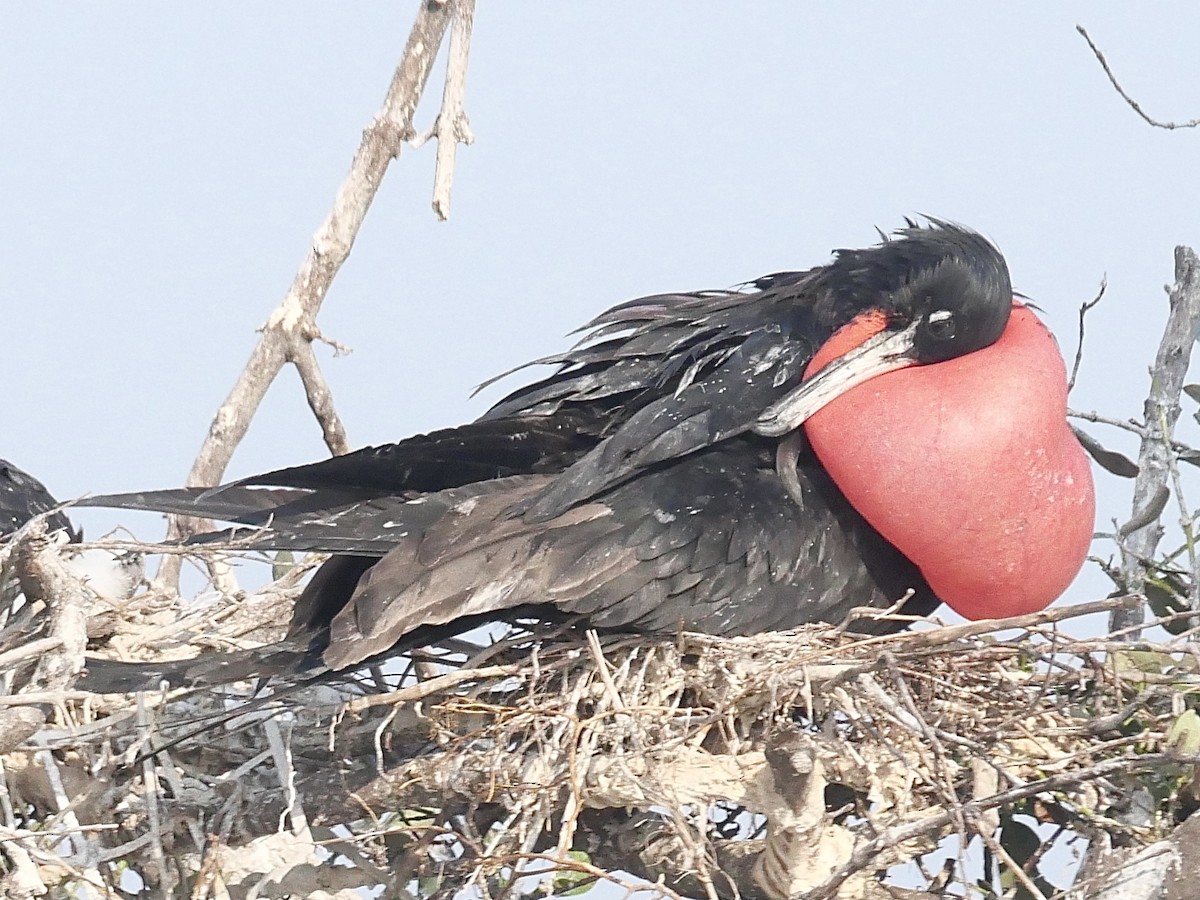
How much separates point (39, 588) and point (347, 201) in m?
0.97

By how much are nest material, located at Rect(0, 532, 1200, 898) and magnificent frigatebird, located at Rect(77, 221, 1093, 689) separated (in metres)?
0.08

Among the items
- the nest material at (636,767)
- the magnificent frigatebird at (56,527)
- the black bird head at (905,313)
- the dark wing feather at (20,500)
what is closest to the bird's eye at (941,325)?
the black bird head at (905,313)

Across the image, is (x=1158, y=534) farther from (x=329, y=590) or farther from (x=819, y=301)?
(x=329, y=590)

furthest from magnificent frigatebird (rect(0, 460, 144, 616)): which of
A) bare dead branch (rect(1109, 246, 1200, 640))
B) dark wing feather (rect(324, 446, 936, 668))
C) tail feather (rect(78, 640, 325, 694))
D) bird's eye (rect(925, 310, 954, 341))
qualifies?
bare dead branch (rect(1109, 246, 1200, 640))

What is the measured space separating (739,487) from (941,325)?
0.33 meters

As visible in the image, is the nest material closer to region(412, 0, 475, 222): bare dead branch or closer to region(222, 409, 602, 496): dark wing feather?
region(222, 409, 602, 496): dark wing feather

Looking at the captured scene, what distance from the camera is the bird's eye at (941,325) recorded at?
229 centimetres

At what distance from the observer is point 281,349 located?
276 cm

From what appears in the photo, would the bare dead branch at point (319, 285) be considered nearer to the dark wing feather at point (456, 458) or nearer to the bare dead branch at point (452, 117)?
the bare dead branch at point (452, 117)

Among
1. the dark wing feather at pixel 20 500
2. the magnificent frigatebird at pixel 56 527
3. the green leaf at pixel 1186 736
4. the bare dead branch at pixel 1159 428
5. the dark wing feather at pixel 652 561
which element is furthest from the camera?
the dark wing feather at pixel 20 500

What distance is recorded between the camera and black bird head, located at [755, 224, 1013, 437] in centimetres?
227

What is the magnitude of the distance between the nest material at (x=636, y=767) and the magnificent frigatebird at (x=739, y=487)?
0.26 ft

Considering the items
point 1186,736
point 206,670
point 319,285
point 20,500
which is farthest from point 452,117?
point 1186,736

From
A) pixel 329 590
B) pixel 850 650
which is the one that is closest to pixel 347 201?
pixel 329 590
